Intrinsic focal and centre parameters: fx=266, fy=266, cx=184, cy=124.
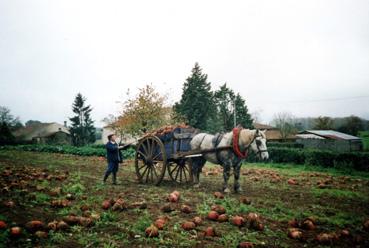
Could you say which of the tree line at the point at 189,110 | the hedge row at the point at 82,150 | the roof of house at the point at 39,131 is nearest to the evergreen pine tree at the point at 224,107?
the tree line at the point at 189,110

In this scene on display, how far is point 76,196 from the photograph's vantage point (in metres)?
7.42

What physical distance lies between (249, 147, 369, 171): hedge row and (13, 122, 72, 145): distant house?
52763 mm

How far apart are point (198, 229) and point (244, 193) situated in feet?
13.5

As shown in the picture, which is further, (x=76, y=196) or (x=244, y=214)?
(x=76, y=196)

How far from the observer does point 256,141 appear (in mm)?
8398

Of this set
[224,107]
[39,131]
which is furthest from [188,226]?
[39,131]

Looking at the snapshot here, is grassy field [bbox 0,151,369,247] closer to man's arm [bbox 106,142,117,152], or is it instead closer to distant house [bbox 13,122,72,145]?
man's arm [bbox 106,142,117,152]

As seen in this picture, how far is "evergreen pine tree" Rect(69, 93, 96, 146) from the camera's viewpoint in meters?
58.3

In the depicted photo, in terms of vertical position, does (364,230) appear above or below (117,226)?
below

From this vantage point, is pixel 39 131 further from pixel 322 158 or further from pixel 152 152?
pixel 152 152

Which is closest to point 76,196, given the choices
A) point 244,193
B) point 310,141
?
point 244,193

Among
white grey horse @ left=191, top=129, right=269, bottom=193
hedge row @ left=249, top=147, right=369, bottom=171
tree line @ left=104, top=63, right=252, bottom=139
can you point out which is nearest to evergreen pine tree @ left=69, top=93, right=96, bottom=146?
tree line @ left=104, top=63, right=252, bottom=139

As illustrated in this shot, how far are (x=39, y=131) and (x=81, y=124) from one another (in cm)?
1544

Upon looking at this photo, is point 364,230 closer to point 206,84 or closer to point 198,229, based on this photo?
point 198,229
